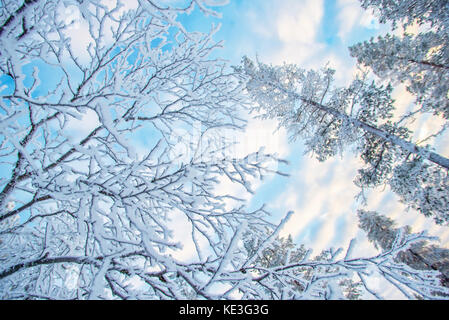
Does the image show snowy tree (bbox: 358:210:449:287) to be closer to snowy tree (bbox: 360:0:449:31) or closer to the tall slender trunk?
the tall slender trunk

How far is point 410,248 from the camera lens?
30.7ft

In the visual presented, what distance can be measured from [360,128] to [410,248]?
6.50 m

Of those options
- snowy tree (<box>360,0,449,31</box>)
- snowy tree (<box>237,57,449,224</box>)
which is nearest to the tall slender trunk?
snowy tree (<box>237,57,449,224</box>)

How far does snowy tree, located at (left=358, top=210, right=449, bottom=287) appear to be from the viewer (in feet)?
27.7

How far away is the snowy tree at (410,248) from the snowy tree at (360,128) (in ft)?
9.50


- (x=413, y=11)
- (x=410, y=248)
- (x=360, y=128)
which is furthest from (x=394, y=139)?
(x=410, y=248)

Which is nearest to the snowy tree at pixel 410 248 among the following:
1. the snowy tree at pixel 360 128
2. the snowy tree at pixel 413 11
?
the snowy tree at pixel 360 128

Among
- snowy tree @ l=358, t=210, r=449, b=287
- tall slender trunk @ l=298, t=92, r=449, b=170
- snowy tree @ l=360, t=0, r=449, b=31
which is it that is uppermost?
snowy tree @ l=360, t=0, r=449, b=31

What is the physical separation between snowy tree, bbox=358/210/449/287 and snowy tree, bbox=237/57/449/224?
290cm

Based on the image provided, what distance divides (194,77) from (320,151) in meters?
6.92

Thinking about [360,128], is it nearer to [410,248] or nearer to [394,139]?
[394,139]

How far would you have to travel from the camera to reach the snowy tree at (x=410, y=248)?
8.45 meters

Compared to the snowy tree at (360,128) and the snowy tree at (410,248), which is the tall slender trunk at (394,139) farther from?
the snowy tree at (410,248)
